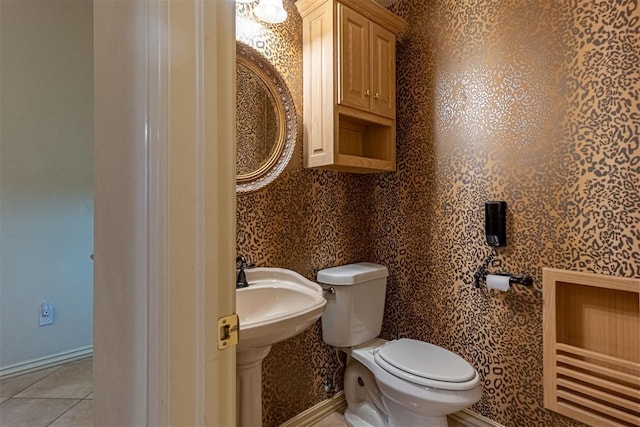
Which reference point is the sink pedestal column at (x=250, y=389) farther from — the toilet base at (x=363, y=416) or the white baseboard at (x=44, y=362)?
the white baseboard at (x=44, y=362)

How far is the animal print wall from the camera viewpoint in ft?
4.18

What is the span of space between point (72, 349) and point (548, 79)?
328cm

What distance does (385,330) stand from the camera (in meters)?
2.02

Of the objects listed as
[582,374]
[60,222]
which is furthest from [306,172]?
[60,222]

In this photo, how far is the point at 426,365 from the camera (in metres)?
1.42

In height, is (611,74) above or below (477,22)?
below

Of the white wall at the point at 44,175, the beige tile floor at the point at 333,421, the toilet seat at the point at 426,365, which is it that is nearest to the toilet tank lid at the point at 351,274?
the toilet seat at the point at 426,365

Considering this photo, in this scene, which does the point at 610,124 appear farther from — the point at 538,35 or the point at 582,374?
the point at 582,374

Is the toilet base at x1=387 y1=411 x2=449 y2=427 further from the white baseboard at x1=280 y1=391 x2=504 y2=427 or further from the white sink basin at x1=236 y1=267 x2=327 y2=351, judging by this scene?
the white sink basin at x1=236 y1=267 x2=327 y2=351

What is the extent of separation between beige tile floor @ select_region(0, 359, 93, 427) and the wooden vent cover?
2.21 meters

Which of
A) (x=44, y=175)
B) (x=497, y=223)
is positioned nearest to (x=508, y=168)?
(x=497, y=223)

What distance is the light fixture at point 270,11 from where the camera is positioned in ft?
4.90

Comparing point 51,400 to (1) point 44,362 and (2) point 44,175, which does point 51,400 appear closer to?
(1) point 44,362

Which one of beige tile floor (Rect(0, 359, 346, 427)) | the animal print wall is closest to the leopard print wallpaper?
the animal print wall
